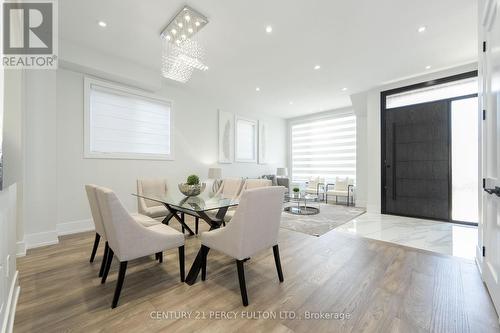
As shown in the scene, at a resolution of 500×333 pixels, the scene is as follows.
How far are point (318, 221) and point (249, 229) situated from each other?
9.58 feet

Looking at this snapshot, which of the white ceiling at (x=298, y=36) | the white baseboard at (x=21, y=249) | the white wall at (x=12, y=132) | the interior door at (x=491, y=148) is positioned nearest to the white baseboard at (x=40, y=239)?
the white baseboard at (x=21, y=249)

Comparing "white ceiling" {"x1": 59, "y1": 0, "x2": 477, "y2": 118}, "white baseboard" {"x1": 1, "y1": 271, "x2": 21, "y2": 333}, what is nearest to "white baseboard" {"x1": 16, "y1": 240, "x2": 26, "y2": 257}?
"white baseboard" {"x1": 1, "y1": 271, "x2": 21, "y2": 333}

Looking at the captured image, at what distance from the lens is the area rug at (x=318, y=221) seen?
143 inches

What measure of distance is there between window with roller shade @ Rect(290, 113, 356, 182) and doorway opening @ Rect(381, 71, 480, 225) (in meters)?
1.87

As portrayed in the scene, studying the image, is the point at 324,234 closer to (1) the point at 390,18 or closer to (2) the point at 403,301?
(2) the point at 403,301

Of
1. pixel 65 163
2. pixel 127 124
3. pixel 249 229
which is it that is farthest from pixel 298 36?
pixel 65 163

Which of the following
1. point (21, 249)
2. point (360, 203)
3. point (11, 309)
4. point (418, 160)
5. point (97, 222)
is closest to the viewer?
point (11, 309)

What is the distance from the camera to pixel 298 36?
118 inches

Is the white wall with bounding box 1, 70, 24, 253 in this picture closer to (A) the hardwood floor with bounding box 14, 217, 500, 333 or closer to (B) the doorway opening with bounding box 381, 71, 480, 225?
(A) the hardwood floor with bounding box 14, 217, 500, 333

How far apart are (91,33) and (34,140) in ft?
5.64

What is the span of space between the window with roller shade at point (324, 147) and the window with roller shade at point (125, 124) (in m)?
5.05

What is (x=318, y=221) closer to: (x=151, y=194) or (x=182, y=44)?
(x=151, y=194)

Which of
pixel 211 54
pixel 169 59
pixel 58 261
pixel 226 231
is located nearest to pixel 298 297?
pixel 226 231

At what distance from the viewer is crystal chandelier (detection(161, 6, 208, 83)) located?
2.54 meters
